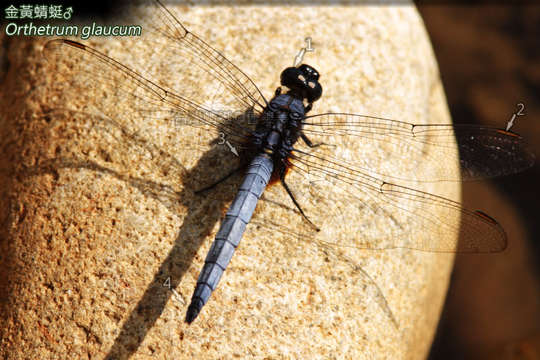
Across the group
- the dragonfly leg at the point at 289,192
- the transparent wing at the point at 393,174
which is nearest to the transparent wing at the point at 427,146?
the transparent wing at the point at 393,174

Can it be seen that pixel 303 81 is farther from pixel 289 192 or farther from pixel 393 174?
pixel 393 174

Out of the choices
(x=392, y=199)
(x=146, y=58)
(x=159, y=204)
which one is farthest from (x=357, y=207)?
(x=146, y=58)

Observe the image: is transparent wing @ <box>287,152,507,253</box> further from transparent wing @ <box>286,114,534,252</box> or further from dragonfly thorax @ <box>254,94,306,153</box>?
dragonfly thorax @ <box>254,94,306,153</box>

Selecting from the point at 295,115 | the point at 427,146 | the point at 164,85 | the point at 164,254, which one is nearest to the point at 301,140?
the point at 295,115

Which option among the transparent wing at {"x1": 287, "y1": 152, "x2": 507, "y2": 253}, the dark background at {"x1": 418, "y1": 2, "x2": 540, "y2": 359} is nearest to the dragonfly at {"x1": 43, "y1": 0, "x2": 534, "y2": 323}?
the transparent wing at {"x1": 287, "y1": 152, "x2": 507, "y2": 253}

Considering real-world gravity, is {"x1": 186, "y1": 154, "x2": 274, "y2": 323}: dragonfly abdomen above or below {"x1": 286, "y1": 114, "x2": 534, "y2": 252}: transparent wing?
below
